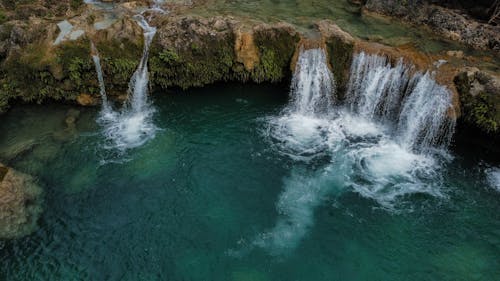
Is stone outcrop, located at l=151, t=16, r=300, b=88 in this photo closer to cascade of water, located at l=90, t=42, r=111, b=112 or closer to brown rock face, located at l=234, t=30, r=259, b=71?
brown rock face, located at l=234, t=30, r=259, b=71

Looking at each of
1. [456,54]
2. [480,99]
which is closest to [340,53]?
[456,54]

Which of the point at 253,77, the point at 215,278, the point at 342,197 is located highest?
the point at 253,77

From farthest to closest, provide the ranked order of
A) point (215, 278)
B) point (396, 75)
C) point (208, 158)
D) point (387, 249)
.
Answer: point (396, 75) → point (208, 158) → point (387, 249) → point (215, 278)

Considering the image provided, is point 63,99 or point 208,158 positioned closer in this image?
point 208,158

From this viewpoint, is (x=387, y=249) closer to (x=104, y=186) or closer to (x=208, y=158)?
(x=208, y=158)

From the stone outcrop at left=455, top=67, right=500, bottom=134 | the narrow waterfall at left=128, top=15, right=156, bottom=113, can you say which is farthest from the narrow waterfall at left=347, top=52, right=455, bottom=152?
the narrow waterfall at left=128, top=15, right=156, bottom=113

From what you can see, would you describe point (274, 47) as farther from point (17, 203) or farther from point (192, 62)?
point (17, 203)

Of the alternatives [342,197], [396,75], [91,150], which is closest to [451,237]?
[342,197]
